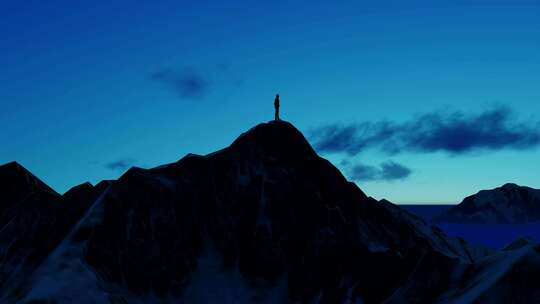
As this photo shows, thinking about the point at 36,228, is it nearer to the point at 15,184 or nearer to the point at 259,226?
the point at 15,184

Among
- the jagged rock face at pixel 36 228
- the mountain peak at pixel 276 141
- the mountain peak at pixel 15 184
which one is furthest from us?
the mountain peak at pixel 15 184

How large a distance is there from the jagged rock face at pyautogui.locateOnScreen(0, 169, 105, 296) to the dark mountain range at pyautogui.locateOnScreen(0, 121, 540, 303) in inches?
6.2

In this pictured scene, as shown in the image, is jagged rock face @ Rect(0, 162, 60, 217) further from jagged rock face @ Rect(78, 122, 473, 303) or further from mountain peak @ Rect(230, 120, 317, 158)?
mountain peak @ Rect(230, 120, 317, 158)

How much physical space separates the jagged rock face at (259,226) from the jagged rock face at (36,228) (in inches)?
218

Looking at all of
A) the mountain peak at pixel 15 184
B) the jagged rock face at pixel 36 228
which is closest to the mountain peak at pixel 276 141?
the jagged rock face at pixel 36 228

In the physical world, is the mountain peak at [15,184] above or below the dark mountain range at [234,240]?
above

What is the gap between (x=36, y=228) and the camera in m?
55.9

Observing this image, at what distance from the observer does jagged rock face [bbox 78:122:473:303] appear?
49.4m

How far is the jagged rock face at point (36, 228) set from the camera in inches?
2032

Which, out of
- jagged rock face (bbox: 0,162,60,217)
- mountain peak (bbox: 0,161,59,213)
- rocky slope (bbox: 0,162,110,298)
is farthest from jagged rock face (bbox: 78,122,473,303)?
mountain peak (bbox: 0,161,59,213)

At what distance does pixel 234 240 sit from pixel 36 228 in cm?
2113

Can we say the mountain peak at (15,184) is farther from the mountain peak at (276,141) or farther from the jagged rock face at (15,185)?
the mountain peak at (276,141)

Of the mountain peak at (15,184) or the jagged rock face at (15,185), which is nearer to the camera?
the jagged rock face at (15,185)

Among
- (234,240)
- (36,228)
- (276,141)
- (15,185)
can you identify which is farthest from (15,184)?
(276,141)
